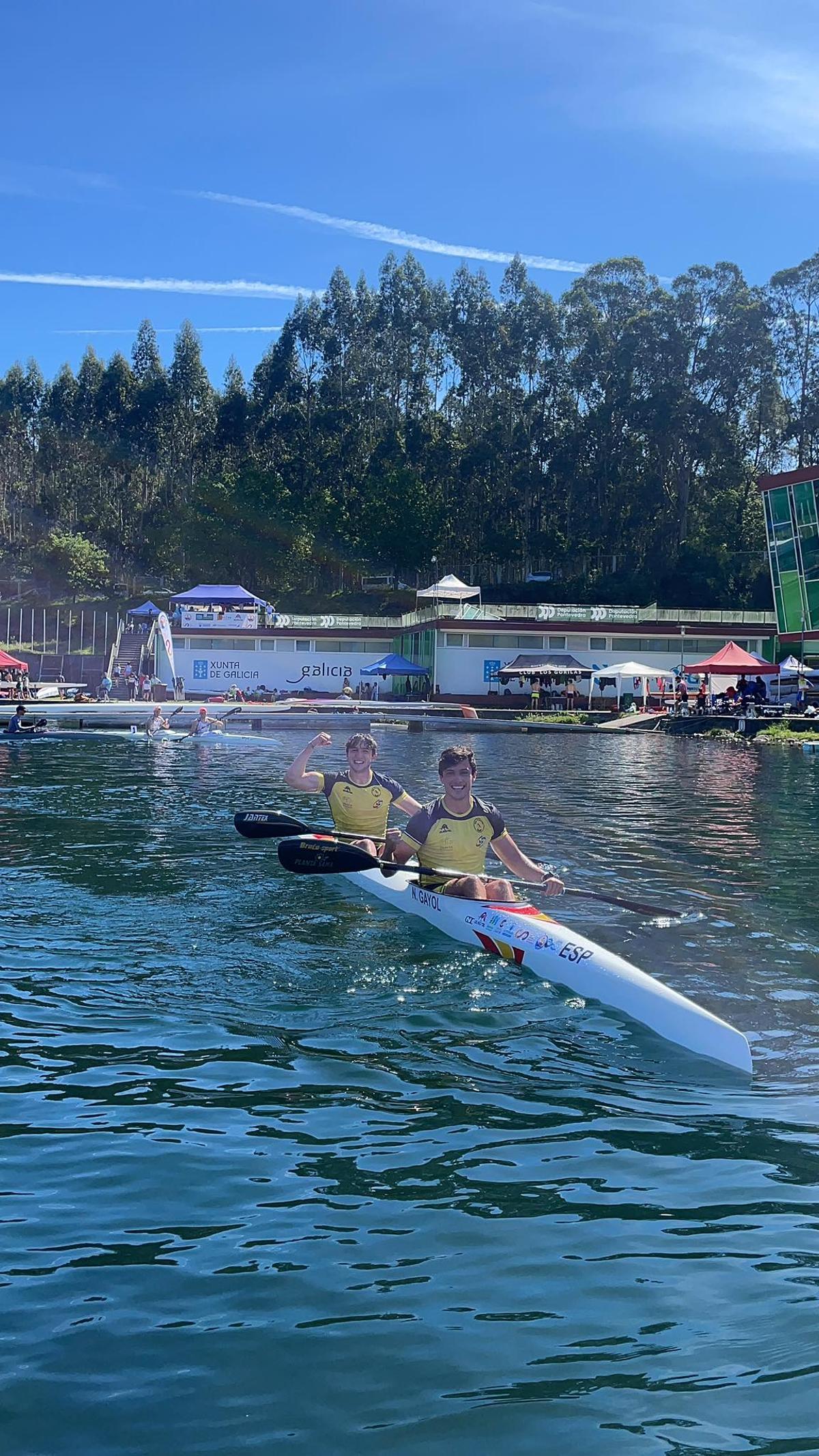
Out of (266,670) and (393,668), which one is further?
(266,670)

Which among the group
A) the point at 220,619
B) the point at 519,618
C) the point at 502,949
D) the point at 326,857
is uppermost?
the point at 220,619

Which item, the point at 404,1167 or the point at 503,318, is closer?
the point at 404,1167

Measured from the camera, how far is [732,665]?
5175 centimetres

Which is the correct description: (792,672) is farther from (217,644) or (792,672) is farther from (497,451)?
(497,451)

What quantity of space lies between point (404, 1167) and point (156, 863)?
9488mm

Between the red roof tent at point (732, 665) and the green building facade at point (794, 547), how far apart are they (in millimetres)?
1790

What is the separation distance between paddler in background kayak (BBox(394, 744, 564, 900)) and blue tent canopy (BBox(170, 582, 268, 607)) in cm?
5751

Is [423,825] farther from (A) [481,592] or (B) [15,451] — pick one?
(B) [15,451]

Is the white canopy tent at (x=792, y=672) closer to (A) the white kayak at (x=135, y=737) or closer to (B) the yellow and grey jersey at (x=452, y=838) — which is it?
(A) the white kayak at (x=135, y=737)

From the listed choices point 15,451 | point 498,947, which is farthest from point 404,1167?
point 15,451

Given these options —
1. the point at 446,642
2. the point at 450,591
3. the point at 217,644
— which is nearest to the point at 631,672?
the point at 446,642

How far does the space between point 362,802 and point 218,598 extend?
5643 cm

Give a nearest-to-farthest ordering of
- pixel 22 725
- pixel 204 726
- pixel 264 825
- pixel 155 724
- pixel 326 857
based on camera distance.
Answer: pixel 326 857
pixel 264 825
pixel 155 724
pixel 22 725
pixel 204 726

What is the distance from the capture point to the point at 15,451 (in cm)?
10900
